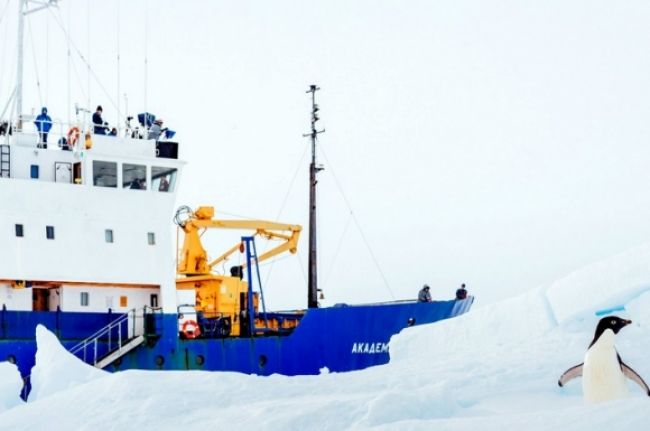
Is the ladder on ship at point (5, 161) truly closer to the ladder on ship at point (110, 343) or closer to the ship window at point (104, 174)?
the ship window at point (104, 174)

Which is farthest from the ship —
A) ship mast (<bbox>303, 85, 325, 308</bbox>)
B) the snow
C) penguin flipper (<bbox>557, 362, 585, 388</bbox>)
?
penguin flipper (<bbox>557, 362, 585, 388</bbox>)

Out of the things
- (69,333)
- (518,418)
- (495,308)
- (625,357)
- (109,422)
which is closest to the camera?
(518,418)

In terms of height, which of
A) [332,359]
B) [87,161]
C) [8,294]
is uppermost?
[87,161]

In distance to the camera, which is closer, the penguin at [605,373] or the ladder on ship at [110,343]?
the penguin at [605,373]

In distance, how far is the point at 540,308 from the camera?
13289mm

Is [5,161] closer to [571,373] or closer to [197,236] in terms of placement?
[197,236]

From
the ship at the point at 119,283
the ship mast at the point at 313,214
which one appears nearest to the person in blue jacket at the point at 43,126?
the ship at the point at 119,283

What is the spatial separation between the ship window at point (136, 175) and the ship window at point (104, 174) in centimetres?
22

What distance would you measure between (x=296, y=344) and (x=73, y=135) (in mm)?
6084

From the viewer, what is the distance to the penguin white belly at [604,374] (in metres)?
8.77

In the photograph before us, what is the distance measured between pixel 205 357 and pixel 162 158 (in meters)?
4.33

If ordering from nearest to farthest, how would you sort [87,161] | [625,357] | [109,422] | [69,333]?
[109,422]
[625,357]
[69,333]
[87,161]

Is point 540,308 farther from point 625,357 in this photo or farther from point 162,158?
point 162,158

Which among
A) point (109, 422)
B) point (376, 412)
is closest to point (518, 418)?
point (376, 412)
